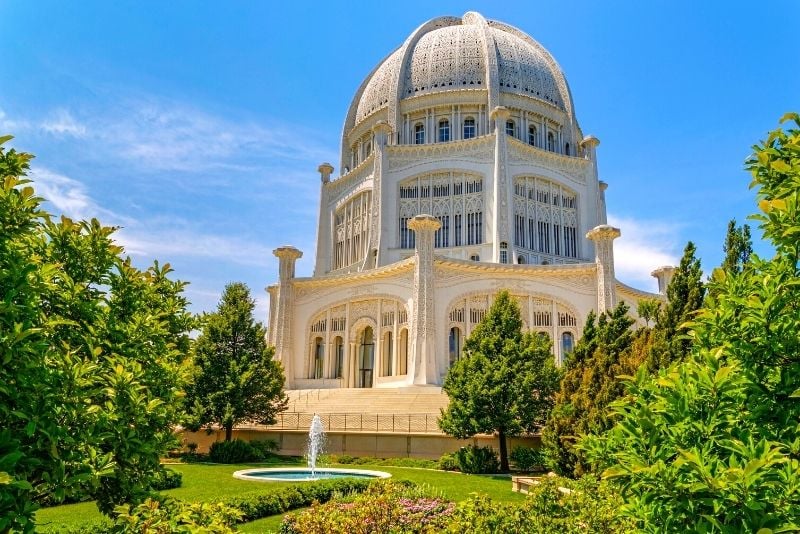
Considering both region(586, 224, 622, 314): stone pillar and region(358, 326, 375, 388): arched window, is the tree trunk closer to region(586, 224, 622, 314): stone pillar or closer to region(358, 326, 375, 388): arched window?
region(586, 224, 622, 314): stone pillar

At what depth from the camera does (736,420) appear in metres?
4.79

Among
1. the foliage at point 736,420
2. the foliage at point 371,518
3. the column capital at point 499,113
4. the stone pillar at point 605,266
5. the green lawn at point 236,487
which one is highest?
the column capital at point 499,113

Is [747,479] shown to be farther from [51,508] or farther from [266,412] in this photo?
[266,412]

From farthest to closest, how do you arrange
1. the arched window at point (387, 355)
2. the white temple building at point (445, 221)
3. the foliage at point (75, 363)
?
the arched window at point (387, 355) → the white temple building at point (445, 221) → the foliage at point (75, 363)

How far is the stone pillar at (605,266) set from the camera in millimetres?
36781

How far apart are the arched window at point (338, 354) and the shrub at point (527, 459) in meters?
19.6

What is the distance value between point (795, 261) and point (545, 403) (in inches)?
768

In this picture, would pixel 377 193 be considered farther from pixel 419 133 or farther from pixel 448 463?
pixel 448 463

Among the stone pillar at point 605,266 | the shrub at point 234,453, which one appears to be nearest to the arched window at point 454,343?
the stone pillar at point 605,266

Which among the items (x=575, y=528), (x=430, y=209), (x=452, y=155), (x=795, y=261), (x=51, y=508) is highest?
(x=452, y=155)

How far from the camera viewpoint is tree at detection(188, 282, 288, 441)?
26781 millimetres

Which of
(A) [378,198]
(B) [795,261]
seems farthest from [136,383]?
(A) [378,198]

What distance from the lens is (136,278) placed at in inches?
342

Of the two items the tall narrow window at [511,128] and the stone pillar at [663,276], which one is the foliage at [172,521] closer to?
the stone pillar at [663,276]
